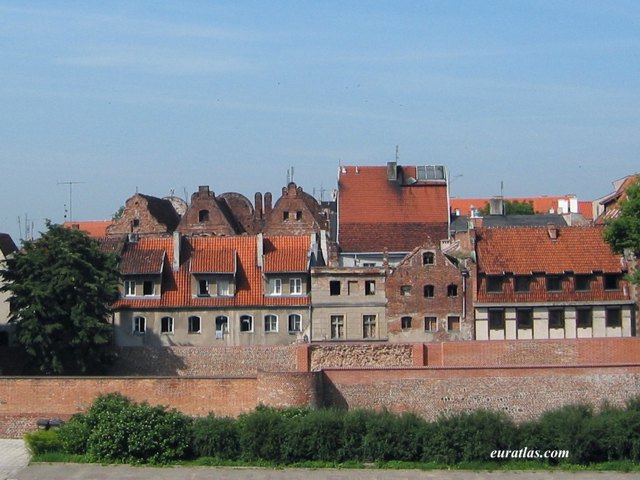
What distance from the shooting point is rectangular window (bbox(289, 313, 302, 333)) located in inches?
2365

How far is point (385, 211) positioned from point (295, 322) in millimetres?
15327

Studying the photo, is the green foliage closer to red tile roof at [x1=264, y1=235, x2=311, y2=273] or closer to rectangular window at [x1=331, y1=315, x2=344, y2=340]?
red tile roof at [x1=264, y1=235, x2=311, y2=273]

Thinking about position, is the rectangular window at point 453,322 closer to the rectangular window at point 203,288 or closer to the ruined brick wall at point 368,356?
the ruined brick wall at point 368,356

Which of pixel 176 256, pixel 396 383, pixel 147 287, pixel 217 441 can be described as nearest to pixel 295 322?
pixel 176 256

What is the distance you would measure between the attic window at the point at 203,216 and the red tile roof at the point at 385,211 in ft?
29.4

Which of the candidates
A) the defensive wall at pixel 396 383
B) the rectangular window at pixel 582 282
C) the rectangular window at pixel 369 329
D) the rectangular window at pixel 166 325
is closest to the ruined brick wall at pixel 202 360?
the defensive wall at pixel 396 383

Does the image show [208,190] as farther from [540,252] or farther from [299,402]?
[299,402]

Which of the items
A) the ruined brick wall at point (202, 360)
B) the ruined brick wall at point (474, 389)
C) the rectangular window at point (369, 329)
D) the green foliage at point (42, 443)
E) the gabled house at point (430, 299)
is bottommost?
the green foliage at point (42, 443)

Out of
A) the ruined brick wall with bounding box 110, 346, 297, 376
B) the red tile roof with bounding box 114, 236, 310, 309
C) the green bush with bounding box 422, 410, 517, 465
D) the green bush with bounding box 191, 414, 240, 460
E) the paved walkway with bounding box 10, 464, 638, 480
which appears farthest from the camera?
the red tile roof with bounding box 114, 236, 310, 309

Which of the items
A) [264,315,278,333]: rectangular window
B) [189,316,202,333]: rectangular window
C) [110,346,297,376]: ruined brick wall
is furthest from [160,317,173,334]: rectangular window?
[264,315,278,333]: rectangular window

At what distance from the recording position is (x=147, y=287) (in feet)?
198

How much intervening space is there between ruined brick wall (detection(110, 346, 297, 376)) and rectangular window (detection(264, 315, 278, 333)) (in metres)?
4.30

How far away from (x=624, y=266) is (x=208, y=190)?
95.9 ft

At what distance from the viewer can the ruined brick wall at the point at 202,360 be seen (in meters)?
55.2
